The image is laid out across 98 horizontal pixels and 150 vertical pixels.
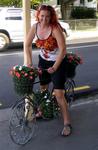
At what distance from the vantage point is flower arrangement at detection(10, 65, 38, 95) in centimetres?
527

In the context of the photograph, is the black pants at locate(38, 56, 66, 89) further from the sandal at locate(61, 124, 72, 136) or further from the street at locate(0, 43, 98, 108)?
the street at locate(0, 43, 98, 108)

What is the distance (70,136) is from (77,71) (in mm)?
4896

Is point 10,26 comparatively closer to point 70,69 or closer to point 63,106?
point 70,69

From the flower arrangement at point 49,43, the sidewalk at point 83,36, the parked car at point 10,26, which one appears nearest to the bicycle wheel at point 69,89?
the flower arrangement at point 49,43

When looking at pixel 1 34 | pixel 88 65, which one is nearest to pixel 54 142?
pixel 88 65

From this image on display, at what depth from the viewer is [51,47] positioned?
548 cm

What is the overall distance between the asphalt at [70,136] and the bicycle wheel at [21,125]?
0.30 feet

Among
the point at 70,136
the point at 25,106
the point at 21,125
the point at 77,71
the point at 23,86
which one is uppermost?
the point at 23,86

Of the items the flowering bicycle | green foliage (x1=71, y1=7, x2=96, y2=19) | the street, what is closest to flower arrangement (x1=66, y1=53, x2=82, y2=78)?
the flowering bicycle

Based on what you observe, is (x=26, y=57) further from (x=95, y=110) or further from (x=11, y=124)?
(x=95, y=110)

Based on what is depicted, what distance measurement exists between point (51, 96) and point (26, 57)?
0.65 metres

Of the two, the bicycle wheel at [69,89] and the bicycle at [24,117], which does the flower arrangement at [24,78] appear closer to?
the bicycle at [24,117]

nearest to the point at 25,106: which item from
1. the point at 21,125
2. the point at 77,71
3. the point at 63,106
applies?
the point at 21,125

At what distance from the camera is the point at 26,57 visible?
586 centimetres
